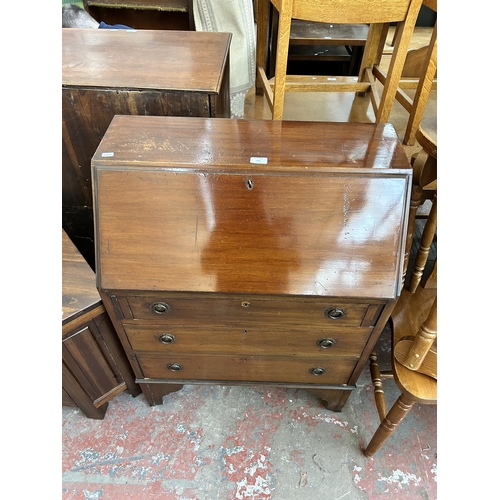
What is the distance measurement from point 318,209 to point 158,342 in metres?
0.74

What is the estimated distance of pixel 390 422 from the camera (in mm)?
1349

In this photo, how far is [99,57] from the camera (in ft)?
4.91

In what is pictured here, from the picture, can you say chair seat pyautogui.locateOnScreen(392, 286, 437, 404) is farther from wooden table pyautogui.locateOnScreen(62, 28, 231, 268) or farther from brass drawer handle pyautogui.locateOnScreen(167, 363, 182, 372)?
wooden table pyautogui.locateOnScreen(62, 28, 231, 268)

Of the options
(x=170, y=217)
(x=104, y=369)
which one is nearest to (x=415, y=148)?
(x=170, y=217)

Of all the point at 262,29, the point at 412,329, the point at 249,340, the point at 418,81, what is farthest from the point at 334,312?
the point at 262,29

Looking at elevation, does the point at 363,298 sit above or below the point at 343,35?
below

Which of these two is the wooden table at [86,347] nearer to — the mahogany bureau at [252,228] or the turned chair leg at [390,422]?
the mahogany bureau at [252,228]

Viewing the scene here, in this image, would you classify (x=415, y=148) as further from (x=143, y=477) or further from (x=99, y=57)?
(x=143, y=477)

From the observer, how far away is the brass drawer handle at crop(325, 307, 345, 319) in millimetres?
1096

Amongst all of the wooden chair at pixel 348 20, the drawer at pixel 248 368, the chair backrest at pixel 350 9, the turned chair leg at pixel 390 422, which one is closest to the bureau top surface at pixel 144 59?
the wooden chair at pixel 348 20

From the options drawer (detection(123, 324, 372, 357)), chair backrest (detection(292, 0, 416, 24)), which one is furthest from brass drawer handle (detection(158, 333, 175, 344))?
chair backrest (detection(292, 0, 416, 24))

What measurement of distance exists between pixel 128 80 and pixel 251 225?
0.80m

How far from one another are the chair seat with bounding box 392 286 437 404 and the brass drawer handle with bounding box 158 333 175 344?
774 millimetres

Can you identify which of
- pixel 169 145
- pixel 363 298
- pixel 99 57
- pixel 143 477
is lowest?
pixel 143 477
